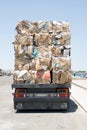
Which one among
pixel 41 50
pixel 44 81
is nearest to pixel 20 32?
pixel 41 50

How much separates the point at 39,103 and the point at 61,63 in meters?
1.99

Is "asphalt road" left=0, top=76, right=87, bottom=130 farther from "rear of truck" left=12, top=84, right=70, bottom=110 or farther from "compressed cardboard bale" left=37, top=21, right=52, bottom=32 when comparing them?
"compressed cardboard bale" left=37, top=21, right=52, bottom=32

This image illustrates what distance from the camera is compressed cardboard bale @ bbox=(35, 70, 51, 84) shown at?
56.6ft

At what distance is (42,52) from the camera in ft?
57.7

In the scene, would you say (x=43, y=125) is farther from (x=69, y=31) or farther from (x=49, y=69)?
(x=69, y=31)

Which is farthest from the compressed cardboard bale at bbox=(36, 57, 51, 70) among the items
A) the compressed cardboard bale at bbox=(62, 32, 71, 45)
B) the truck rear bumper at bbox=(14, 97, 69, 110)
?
the truck rear bumper at bbox=(14, 97, 69, 110)

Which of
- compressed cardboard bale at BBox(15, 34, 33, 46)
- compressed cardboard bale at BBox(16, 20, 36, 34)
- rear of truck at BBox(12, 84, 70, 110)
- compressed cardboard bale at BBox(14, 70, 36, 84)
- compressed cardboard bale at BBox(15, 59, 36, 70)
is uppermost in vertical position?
compressed cardboard bale at BBox(16, 20, 36, 34)

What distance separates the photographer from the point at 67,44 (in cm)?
1772

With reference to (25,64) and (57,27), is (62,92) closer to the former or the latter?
(25,64)

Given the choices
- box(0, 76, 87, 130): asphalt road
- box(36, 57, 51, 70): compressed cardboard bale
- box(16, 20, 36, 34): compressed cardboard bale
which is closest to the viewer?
box(0, 76, 87, 130): asphalt road

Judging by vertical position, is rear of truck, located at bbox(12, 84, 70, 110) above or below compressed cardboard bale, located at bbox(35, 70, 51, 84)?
below

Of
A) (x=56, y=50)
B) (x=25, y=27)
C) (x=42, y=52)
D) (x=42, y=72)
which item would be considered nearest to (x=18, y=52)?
(x=42, y=52)

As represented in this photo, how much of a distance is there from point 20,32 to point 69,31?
216 cm

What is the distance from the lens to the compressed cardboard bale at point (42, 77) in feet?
56.6
